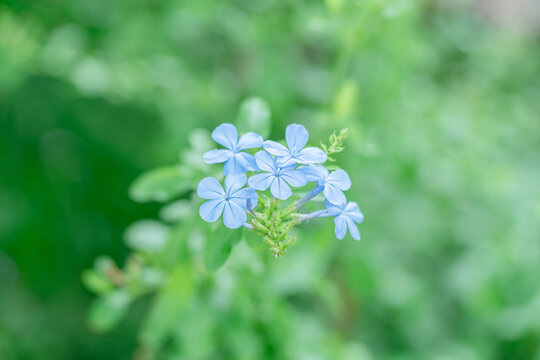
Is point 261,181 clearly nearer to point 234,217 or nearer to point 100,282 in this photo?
point 234,217

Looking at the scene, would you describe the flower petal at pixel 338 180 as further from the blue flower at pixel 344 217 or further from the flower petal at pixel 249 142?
the flower petal at pixel 249 142

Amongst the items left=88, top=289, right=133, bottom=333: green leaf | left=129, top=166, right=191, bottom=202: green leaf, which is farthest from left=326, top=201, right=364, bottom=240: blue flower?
left=88, top=289, right=133, bottom=333: green leaf

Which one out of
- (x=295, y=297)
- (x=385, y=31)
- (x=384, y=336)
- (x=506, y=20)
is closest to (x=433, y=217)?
(x=384, y=336)

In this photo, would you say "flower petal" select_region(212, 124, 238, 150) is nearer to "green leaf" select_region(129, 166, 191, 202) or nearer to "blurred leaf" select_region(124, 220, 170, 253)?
"green leaf" select_region(129, 166, 191, 202)

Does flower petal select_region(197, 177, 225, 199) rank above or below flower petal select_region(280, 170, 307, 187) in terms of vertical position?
below

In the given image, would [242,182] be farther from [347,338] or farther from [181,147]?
[347,338]

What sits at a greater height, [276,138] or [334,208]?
[276,138]

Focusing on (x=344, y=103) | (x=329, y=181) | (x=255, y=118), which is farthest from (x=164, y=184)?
(x=344, y=103)
